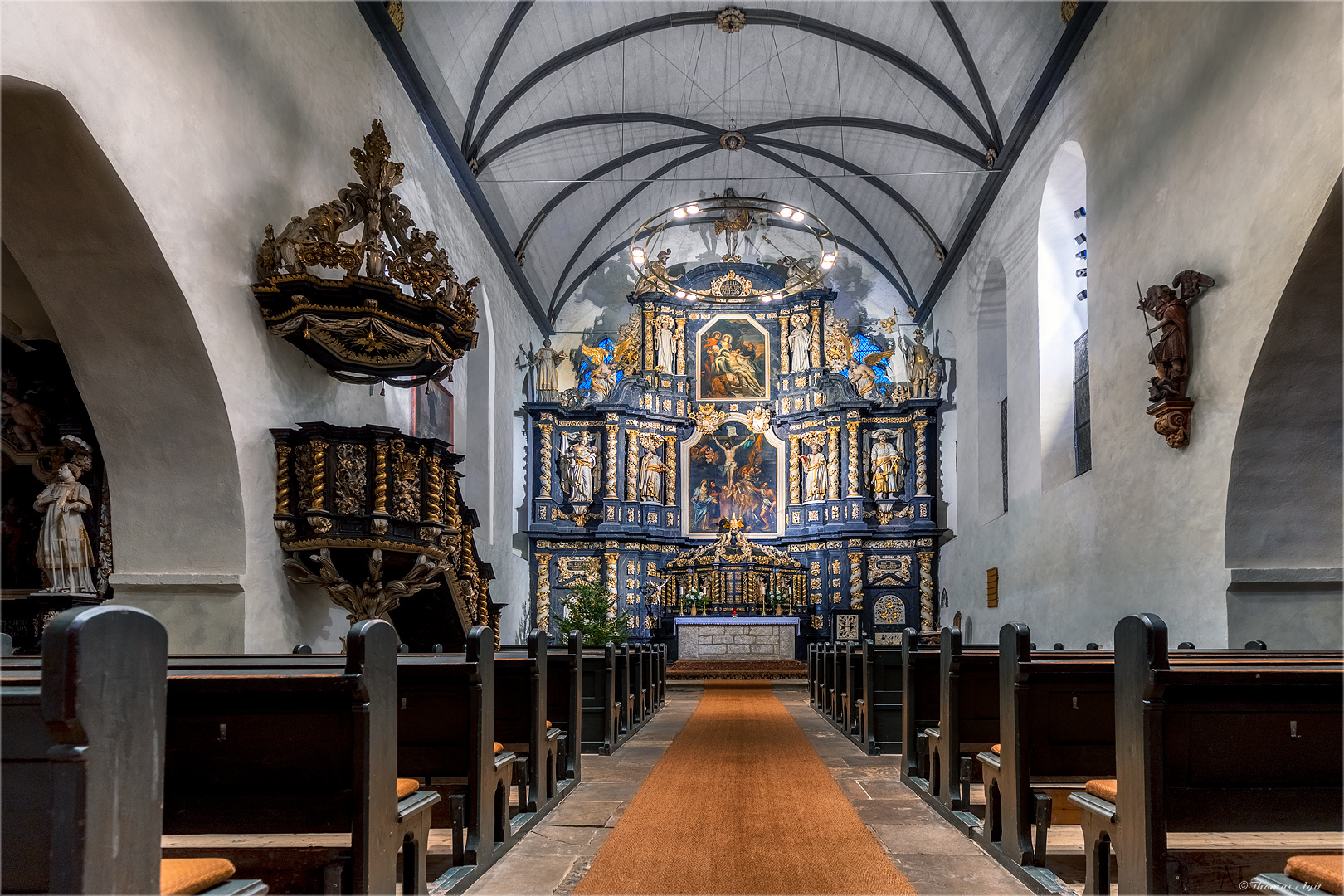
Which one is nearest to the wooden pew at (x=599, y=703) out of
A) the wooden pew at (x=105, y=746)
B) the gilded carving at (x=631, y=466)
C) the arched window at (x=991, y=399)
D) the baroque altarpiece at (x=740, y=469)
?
the wooden pew at (x=105, y=746)

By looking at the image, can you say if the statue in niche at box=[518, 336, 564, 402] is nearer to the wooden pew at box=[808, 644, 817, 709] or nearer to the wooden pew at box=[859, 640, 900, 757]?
the wooden pew at box=[808, 644, 817, 709]

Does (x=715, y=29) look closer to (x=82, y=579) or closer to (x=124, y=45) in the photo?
(x=124, y=45)

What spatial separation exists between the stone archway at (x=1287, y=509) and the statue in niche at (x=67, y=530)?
27.4 feet

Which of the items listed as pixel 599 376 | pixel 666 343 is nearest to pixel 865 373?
pixel 666 343

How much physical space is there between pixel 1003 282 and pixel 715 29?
562cm

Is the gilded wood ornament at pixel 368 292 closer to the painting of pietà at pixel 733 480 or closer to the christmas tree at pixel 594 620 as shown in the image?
the christmas tree at pixel 594 620

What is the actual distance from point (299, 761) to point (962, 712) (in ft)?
11.8

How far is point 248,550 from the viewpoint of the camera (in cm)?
755

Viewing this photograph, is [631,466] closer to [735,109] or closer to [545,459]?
[545,459]

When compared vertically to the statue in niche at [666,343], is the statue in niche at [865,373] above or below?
→ below

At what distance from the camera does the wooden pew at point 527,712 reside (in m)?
5.23

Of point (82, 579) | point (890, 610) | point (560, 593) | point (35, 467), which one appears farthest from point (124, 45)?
point (890, 610)

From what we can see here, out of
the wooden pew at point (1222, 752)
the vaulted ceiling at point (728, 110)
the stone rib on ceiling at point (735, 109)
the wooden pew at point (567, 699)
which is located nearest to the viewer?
the wooden pew at point (1222, 752)

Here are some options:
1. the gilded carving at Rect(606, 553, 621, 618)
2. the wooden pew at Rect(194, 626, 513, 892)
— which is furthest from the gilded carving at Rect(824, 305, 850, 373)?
the wooden pew at Rect(194, 626, 513, 892)
